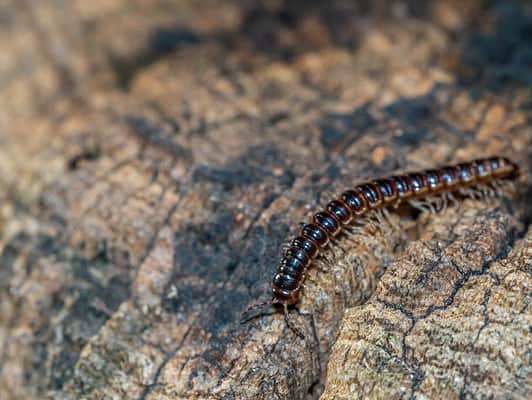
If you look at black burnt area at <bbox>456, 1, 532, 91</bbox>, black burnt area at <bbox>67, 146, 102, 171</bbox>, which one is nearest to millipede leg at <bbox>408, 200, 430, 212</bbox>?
black burnt area at <bbox>456, 1, 532, 91</bbox>

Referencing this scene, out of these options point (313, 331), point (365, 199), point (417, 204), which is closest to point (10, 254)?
point (313, 331)

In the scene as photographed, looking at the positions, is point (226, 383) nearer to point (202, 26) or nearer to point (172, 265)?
point (172, 265)

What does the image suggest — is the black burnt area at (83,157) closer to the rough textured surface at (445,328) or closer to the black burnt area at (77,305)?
the black burnt area at (77,305)

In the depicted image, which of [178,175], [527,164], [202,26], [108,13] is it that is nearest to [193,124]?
[178,175]

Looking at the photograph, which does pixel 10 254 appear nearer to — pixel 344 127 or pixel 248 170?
pixel 248 170

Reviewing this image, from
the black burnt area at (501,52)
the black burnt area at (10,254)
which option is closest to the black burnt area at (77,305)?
the black burnt area at (10,254)

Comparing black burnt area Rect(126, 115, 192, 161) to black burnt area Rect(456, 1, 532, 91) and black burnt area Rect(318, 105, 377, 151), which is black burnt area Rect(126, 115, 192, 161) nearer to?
black burnt area Rect(318, 105, 377, 151)
